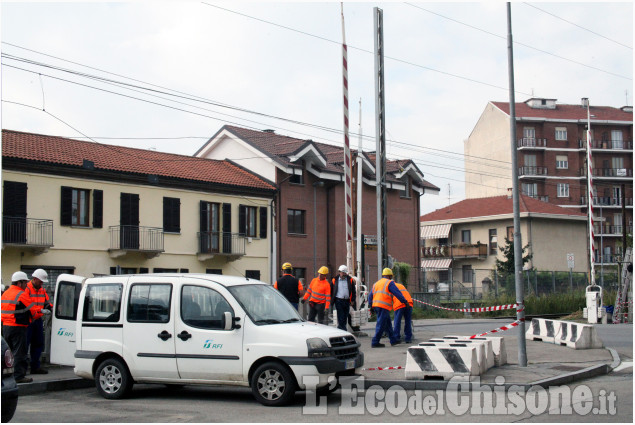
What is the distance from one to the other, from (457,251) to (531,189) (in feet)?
63.8

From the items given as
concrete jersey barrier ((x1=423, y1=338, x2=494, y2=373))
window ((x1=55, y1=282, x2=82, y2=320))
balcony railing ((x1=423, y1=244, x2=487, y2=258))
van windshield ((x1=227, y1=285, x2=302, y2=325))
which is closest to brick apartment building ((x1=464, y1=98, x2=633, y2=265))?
balcony railing ((x1=423, y1=244, x2=487, y2=258))

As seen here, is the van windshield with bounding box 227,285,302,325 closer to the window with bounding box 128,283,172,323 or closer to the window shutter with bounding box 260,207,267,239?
the window with bounding box 128,283,172,323

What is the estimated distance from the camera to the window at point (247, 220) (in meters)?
40.5

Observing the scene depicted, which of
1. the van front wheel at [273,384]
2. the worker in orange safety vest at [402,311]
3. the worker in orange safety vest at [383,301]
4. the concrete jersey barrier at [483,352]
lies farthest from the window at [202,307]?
the worker in orange safety vest at [402,311]

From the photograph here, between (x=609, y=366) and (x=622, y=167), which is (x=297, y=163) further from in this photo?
(x=622, y=167)

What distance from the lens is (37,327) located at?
44.8 feet

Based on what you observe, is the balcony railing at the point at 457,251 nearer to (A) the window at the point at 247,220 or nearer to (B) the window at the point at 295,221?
(B) the window at the point at 295,221

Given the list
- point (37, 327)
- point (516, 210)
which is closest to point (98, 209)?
point (37, 327)

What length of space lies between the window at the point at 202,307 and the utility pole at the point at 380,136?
1075 centimetres

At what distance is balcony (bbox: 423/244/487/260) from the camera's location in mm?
67500

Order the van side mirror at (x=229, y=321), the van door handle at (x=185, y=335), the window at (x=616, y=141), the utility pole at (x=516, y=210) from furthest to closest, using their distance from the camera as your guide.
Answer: the window at (x=616, y=141)
the utility pole at (x=516, y=210)
the van door handle at (x=185, y=335)
the van side mirror at (x=229, y=321)

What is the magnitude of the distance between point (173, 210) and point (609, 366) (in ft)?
87.2

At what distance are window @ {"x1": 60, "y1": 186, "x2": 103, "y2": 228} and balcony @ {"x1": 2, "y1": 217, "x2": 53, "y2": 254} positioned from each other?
3.18 ft

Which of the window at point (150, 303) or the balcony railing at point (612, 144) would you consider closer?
the window at point (150, 303)
